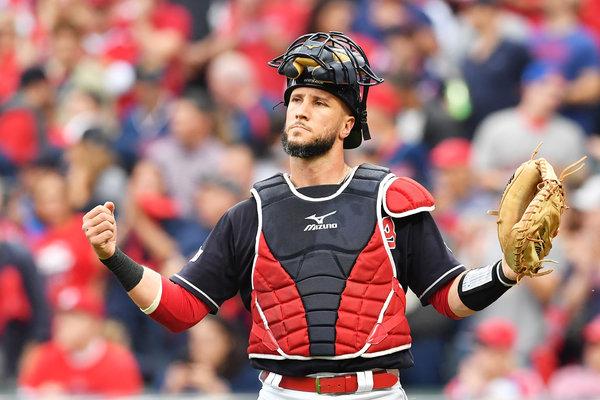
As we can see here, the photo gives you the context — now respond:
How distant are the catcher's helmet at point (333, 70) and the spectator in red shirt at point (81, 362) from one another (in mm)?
3868

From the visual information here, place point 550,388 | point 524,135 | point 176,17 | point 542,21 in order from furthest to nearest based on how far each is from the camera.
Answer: point 176,17, point 542,21, point 524,135, point 550,388

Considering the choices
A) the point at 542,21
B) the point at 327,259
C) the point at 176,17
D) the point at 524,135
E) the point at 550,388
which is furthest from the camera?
the point at 176,17

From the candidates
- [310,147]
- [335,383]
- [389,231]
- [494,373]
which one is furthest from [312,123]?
[494,373]

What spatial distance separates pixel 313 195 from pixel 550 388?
3614mm

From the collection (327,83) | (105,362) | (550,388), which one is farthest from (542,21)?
(327,83)

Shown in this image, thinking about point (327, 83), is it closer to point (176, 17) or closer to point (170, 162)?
point (170, 162)

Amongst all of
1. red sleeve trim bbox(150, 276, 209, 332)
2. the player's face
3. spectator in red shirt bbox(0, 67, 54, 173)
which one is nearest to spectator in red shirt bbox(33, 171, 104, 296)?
spectator in red shirt bbox(0, 67, 54, 173)

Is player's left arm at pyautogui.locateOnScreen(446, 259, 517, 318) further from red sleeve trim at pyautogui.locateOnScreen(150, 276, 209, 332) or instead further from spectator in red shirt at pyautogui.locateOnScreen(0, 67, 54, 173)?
spectator in red shirt at pyautogui.locateOnScreen(0, 67, 54, 173)

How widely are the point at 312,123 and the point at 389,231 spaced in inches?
18.0

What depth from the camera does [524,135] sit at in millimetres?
9289

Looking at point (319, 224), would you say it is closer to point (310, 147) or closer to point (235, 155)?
point (310, 147)

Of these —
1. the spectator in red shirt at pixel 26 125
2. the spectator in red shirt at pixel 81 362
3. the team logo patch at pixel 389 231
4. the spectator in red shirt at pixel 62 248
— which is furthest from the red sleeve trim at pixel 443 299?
the spectator in red shirt at pixel 26 125

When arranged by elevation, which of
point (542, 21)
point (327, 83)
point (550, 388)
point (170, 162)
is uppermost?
point (542, 21)

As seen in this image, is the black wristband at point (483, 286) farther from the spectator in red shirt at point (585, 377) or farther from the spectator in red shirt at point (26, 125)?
the spectator in red shirt at point (26, 125)
